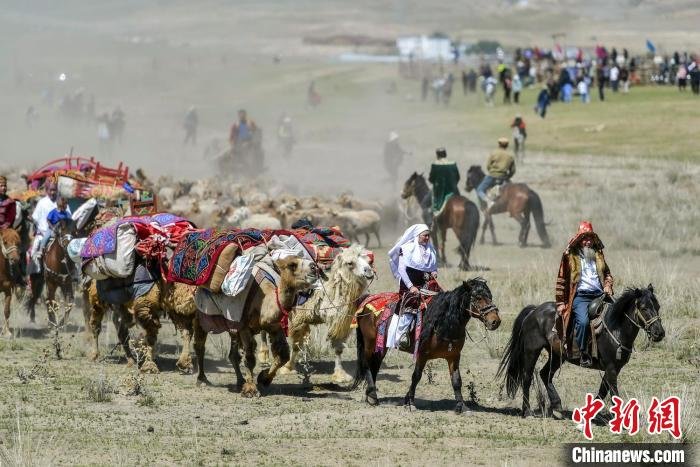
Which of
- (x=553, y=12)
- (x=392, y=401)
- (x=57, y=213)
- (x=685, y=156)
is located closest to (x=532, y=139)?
(x=685, y=156)

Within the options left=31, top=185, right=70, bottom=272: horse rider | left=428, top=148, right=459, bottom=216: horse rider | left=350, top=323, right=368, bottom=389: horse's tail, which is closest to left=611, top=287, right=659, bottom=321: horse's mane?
left=350, top=323, right=368, bottom=389: horse's tail

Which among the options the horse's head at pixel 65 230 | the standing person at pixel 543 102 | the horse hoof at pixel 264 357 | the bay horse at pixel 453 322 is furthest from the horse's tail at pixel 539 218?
the standing person at pixel 543 102

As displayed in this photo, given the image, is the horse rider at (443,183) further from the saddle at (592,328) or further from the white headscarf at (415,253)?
the saddle at (592,328)

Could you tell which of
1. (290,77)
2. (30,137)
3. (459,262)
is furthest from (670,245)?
(290,77)

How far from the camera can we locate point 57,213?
19312mm

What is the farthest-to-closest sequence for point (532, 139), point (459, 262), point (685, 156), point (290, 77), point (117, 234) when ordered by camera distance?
point (290, 77) < point (532, 139) < point (685, 156) < point (459, 262) < point (117, 234)

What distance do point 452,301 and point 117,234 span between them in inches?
187

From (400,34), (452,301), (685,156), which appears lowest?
(452,301)

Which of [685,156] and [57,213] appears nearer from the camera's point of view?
[57,213]

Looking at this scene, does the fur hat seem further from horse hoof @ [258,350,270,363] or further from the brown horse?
the brown horse

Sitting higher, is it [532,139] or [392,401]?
[532,139]

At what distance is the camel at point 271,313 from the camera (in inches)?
586

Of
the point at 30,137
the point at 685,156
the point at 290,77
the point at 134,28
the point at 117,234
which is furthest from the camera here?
the point at 134,28

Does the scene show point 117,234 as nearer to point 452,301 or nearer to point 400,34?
point 452,301
